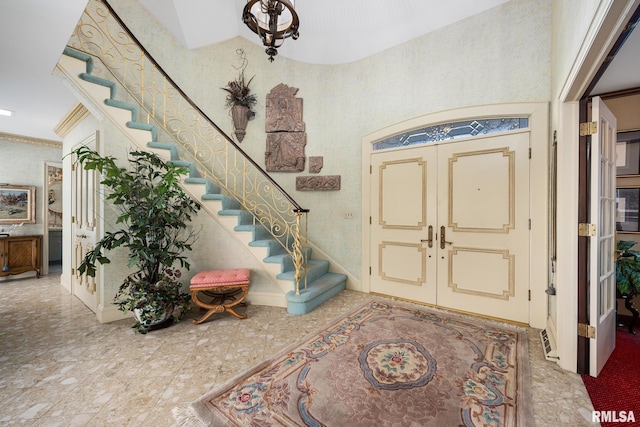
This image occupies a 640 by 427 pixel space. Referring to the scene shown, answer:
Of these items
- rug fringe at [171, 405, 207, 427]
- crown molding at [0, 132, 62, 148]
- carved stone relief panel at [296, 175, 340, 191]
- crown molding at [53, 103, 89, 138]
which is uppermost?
crown molding at [0, 132, 62, 148]

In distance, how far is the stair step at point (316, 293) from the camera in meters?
3.19

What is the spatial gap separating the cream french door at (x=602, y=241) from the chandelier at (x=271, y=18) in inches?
99.4

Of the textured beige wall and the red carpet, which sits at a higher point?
the textured beige wall

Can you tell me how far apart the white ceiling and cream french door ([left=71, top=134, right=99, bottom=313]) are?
0.75m

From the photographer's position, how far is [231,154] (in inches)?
187

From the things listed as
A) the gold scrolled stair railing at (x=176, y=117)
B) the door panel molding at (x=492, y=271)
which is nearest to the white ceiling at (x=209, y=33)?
the gold scrolled stair railing at (x=176, y=117)

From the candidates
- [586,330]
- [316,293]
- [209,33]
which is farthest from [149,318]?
[209,33]

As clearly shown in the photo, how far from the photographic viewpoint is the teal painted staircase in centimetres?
285

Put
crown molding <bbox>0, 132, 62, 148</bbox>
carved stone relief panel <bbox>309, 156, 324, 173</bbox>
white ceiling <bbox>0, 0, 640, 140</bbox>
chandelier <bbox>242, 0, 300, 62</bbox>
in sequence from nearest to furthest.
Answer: white ceiling <bbox>0, 0, 640, 140</bbox>
chandelier <bbox>242, 0, 300, 62</bbox>
carved stone relief panel <bbox>309, 156, 324, 173</bbox>
crown molding <bbox>0, 132, 62, 148</bbox>

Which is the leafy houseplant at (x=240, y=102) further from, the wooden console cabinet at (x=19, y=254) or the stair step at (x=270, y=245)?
the wooden console cabinet at (x=19, y=254)

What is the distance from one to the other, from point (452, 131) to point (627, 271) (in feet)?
7.69

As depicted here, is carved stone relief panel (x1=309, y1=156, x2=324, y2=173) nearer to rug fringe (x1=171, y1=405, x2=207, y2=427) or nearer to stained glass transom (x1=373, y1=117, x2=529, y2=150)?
stained glass transom (x1=373, y1=117, x2=529, y2=150)

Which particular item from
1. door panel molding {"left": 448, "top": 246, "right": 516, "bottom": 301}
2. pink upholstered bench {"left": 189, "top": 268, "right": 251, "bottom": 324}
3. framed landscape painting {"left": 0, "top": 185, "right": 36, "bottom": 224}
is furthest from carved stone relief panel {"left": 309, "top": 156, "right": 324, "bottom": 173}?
framed landscape painting {"left": 0, "top": 185, "right": 36, "bottom": 224}

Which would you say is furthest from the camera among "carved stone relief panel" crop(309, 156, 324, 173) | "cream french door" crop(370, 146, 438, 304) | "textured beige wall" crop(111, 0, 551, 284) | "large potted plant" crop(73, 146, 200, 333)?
"carved stone relief panel" crop(309, 156, 324, 173)
